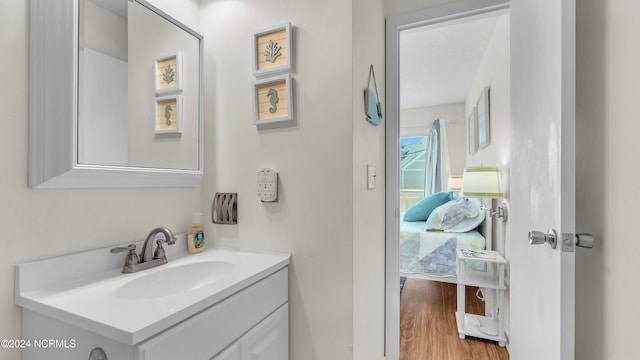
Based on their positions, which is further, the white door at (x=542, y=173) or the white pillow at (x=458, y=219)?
Result: the white pillow at (x=458, y=219)

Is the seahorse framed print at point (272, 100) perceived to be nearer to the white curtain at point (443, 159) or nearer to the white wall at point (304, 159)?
the white wall at point (304, 159)

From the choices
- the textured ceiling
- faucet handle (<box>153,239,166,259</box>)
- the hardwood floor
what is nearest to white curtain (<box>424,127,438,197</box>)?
the textured ceiling

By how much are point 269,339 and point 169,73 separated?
1.22 m

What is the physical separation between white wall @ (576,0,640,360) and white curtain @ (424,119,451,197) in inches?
168

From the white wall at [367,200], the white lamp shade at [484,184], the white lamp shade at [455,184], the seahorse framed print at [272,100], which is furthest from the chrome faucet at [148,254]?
the white lamp shade at [455,184]

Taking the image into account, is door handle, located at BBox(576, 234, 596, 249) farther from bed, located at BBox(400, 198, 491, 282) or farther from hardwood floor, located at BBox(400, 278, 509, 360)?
bed, located at BBox(400, 198, 491, 282)

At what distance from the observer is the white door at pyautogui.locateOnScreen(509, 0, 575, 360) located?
74 cm

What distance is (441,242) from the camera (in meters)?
2.90

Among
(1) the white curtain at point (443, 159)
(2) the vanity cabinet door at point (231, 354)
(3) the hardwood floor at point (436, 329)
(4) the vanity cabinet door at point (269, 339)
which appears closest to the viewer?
(2) the vanity cabinet door at point (231, 354)

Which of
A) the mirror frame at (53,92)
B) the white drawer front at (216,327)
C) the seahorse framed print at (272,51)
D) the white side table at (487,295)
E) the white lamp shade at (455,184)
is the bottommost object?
the white side table at (487,295)

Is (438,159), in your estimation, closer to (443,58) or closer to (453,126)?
(453,126)

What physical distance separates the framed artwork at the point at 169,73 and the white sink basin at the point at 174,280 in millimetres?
768

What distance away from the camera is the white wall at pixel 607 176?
64 cm

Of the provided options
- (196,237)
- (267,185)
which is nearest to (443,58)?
(267,185)
